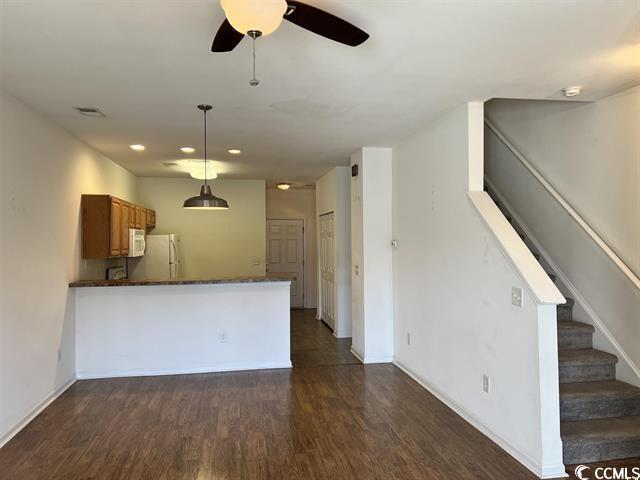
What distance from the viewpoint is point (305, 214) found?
29.8 ft

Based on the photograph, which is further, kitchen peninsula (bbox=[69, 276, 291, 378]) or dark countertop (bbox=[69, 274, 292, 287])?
kitchen peninsula (bbox=[69, 276, 291, 378])

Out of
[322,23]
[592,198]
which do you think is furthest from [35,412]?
[592,198]

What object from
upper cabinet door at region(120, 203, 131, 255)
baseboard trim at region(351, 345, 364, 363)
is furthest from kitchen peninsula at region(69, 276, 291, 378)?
baseboard trim at region(351, 345, 364, 363)

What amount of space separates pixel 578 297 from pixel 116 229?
483cm

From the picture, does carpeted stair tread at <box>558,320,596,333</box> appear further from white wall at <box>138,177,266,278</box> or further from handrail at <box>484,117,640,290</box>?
white wall at <box>138,177,266,278</box>

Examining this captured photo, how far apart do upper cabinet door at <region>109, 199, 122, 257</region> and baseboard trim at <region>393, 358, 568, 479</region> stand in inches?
142

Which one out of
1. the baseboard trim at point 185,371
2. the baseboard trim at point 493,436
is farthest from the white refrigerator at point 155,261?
the baseboard trim at point 493,436

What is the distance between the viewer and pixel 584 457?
9.09ft

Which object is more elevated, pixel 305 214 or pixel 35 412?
pixel 305 214

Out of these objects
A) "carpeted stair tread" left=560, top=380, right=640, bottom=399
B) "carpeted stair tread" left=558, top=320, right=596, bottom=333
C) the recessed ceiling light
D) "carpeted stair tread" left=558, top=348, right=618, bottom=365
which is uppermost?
the recessed ceiling light

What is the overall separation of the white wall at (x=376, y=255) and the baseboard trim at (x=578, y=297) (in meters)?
1.34

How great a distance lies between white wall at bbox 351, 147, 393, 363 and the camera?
5129mm

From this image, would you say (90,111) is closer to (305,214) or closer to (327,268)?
(327,268)

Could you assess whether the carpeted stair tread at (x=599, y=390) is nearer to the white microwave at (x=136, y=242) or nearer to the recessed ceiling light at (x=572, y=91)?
the recessed ceiling light at (x=572, y=91)
